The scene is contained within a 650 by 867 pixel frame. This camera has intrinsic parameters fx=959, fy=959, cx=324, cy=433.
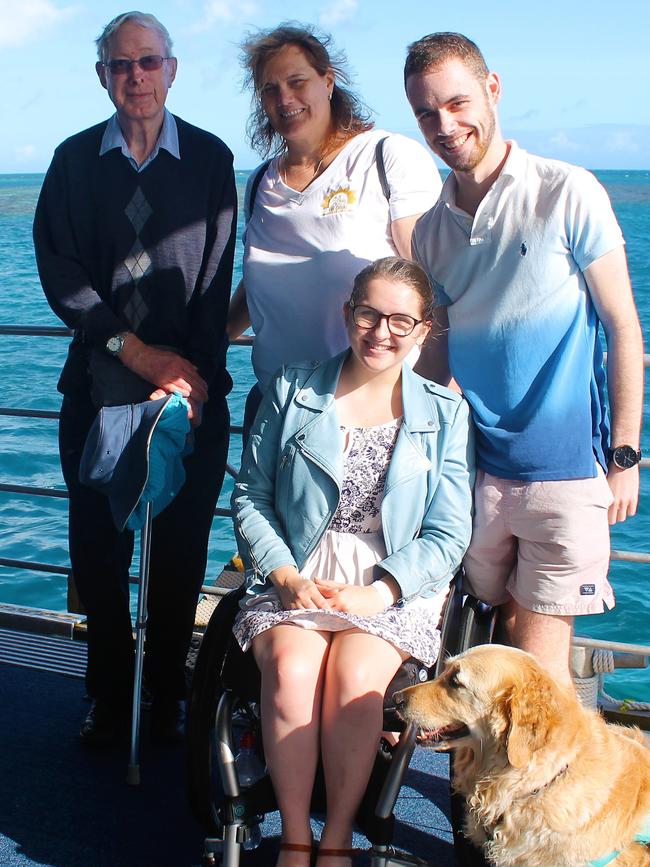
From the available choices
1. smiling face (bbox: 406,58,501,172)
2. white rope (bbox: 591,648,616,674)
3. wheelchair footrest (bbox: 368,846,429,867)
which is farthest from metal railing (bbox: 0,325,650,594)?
wheelchair footrest (bbox: 368,846,429,867)

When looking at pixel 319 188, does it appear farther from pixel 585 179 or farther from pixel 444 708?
pixel 444 708

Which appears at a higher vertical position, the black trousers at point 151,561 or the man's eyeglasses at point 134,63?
the man's eyeglasses at point 134,63

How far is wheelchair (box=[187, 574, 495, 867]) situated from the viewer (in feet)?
7.04

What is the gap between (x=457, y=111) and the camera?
7.32 ft

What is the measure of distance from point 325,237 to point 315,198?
11cm

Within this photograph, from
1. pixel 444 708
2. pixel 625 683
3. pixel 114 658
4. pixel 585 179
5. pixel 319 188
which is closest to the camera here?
pixel 444 708

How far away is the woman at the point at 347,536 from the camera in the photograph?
84.5 inches

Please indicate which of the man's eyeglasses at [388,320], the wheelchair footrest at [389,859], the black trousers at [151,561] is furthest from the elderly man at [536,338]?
the black trousers at [151,561]

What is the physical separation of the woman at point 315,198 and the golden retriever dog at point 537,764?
42.0 inches

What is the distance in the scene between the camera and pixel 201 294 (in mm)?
2754

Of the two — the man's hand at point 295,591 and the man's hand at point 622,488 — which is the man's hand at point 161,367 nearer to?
the man's hand at point 295,591

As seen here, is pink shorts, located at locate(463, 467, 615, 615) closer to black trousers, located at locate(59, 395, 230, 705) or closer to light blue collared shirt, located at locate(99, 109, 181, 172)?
black trousers, located at locate(59, 395, 230, 705)

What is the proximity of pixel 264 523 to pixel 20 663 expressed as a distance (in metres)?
1.50

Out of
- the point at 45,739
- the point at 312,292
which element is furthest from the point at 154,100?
the point at 45,739
